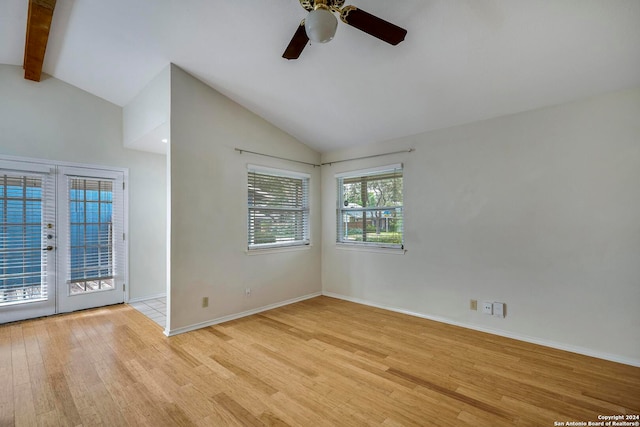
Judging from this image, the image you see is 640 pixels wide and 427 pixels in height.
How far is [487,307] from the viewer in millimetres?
3256

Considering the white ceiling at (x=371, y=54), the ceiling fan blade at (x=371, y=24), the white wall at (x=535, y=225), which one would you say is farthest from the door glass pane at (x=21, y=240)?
the white wall at (x=535, y=225)

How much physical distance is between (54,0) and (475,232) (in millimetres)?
4580

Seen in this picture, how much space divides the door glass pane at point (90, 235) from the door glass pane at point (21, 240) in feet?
1.02

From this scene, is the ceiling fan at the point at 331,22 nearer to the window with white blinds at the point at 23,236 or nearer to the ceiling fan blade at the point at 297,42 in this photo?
the ceiling fan blade at the point at 297,42

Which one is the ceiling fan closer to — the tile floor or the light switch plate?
the light switch plate

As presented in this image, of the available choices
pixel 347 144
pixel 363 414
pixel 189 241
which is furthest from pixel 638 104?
pixel 189 241

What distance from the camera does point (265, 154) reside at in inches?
165

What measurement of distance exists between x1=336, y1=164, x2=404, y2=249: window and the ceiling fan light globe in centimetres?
258

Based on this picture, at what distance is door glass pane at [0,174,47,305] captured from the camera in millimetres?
3523

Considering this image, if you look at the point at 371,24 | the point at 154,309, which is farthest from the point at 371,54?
the point at 154,309

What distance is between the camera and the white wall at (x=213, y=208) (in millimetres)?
3303

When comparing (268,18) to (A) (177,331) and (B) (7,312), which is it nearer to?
(A) (177,331)

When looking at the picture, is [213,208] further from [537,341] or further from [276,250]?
[537,341]

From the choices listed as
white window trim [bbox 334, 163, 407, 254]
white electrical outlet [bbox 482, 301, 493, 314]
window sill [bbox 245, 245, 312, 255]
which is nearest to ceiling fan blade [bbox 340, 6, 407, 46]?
white window trim [bbox 334, 163, 407, 254]
